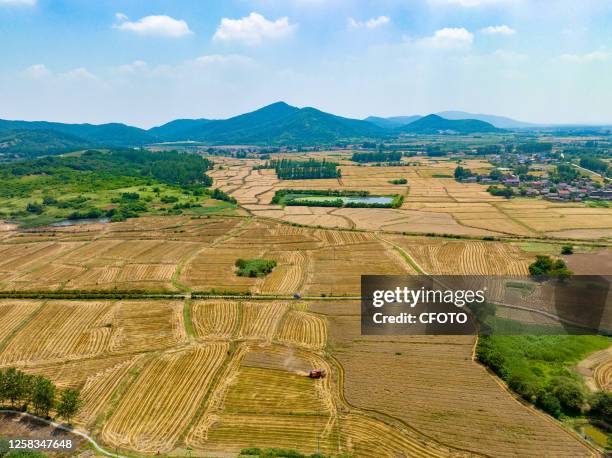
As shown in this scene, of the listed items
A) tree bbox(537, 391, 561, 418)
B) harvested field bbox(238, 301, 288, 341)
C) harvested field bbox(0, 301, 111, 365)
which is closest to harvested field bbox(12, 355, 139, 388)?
→ harvested field bbox(0, 301, 111, 365)

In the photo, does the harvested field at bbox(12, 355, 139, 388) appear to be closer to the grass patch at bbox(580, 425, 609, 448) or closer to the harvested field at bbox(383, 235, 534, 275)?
the grass patch at bbox(580, 425, 609, 448)

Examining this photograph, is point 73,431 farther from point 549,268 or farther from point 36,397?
point 549,268

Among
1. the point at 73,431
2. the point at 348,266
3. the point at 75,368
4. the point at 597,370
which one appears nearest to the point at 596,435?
the point at 597,370

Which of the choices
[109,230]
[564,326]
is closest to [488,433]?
[564,326]

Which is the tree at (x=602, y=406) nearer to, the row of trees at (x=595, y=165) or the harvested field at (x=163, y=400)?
the harvested field at (x=163, y=400)

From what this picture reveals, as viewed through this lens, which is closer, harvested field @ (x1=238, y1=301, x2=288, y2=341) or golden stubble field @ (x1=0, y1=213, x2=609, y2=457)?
golden stubble field @ (x1=0, y1=213, x2=609, y2=457)
